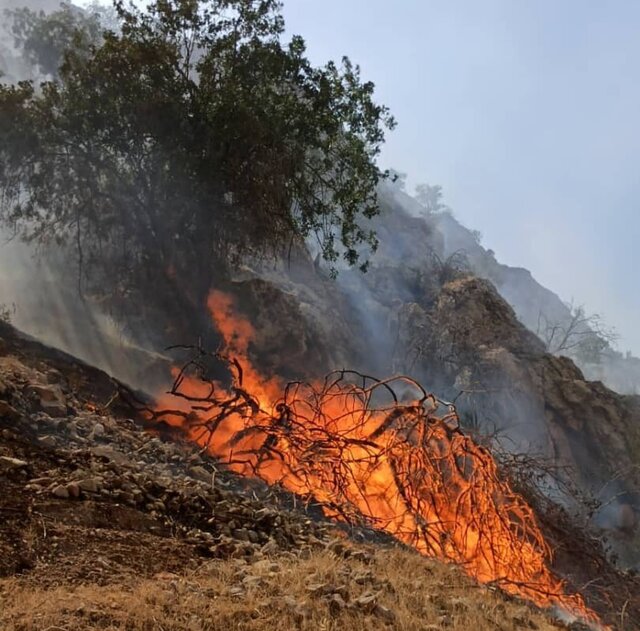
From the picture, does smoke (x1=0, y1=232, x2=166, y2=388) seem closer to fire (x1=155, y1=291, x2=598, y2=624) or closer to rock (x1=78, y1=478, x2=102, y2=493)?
fire (x1=155, y1=291, x2=598, y2=624)

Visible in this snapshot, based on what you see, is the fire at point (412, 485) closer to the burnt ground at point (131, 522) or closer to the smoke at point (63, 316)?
the burnt ground at point (131, 522)

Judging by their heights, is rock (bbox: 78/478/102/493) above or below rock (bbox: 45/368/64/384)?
above

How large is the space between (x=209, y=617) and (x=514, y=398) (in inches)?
529

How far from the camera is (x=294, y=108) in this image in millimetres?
10039

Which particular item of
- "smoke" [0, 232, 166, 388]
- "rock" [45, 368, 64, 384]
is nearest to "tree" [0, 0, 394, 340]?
"smoke" [0, 232, 166, 388]

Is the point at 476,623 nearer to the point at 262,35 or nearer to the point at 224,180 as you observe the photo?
the point at 224,180

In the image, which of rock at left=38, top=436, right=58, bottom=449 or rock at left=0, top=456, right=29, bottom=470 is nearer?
rock at left=0, top=456, right=29, bottom=470

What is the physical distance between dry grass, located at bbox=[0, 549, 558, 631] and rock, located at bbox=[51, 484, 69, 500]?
3.14 feet

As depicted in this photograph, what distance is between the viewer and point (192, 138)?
1008 cm

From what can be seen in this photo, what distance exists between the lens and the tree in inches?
391

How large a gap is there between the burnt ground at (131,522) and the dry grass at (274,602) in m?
0.02

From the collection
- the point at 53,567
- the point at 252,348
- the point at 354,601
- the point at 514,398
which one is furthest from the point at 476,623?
the point at 514,398

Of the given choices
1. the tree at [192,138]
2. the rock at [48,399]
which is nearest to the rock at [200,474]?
the rock at [48,399]

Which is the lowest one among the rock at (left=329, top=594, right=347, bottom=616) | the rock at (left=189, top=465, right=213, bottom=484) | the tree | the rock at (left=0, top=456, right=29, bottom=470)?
Answer: the rock at (left=0, top=456, right=29, bottom=470)
